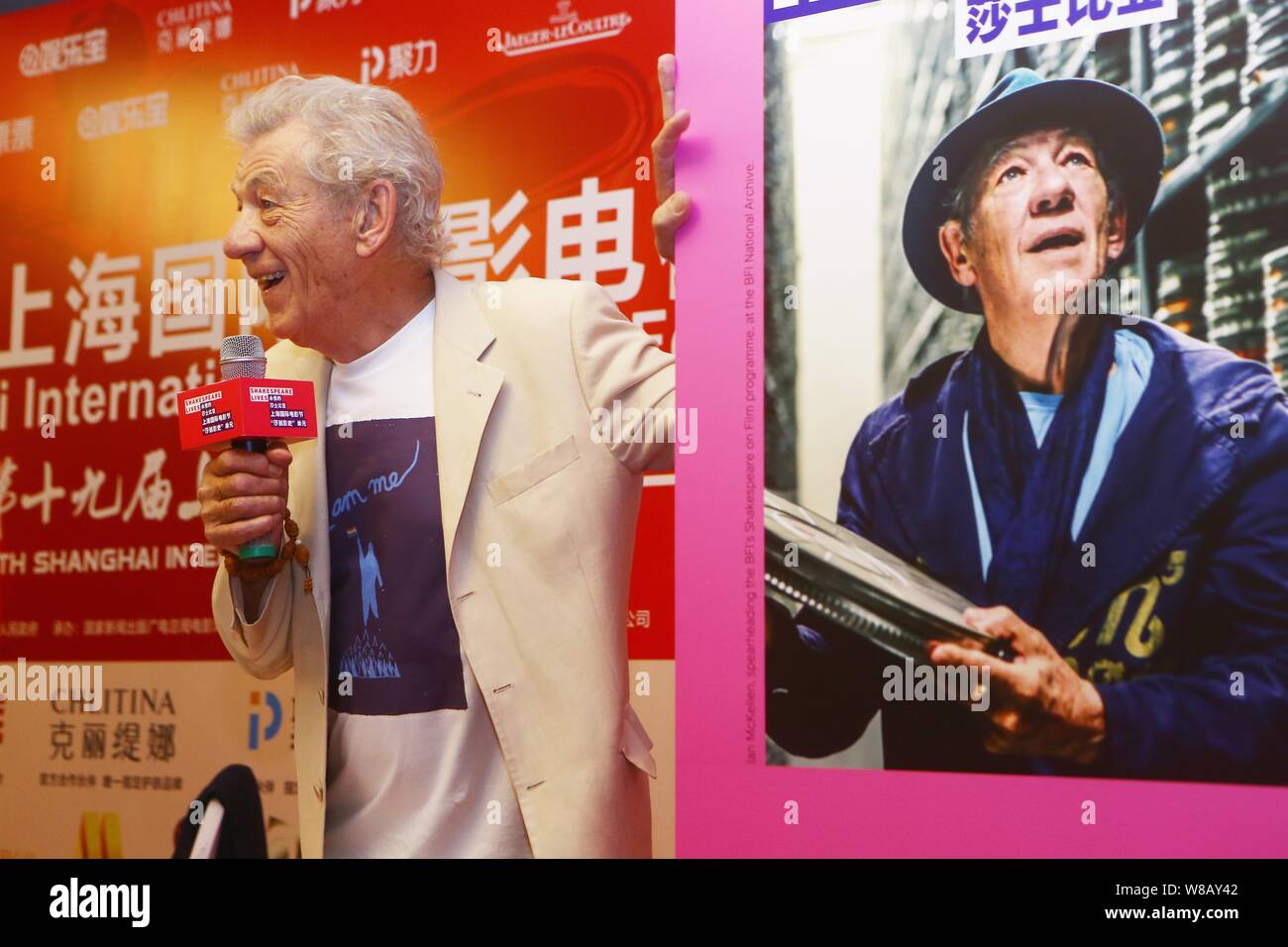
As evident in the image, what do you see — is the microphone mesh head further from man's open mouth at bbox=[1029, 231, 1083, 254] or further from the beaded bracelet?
man's open mouth at bbox=[1029, 231, 1083, 254]

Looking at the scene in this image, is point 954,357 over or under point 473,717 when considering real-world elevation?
over

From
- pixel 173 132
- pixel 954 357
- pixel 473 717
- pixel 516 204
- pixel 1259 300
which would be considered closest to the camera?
pixel 1259 300

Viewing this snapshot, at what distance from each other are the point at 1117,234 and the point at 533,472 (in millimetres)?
869

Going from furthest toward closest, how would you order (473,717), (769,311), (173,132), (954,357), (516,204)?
(173,132)
(516,204)
(473,717)
(769,311)
(954,357)

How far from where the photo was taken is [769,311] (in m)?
1.62

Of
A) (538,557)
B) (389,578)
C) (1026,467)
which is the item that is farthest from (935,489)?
(389,578)

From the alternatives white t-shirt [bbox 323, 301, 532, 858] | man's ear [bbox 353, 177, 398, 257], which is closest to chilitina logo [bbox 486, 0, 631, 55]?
man's ear [bbox 353, 177, 398, 257]

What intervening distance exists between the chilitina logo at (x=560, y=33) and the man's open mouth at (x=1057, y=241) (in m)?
1.41

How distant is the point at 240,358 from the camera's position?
167 cm

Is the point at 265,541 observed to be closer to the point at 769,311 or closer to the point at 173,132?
the point at 769,311

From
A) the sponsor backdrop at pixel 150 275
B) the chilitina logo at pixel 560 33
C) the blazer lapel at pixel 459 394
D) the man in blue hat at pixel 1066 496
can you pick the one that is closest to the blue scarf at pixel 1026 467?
Answer: the man in blue hat at pixel 1066 496

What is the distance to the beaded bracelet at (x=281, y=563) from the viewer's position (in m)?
1.80
